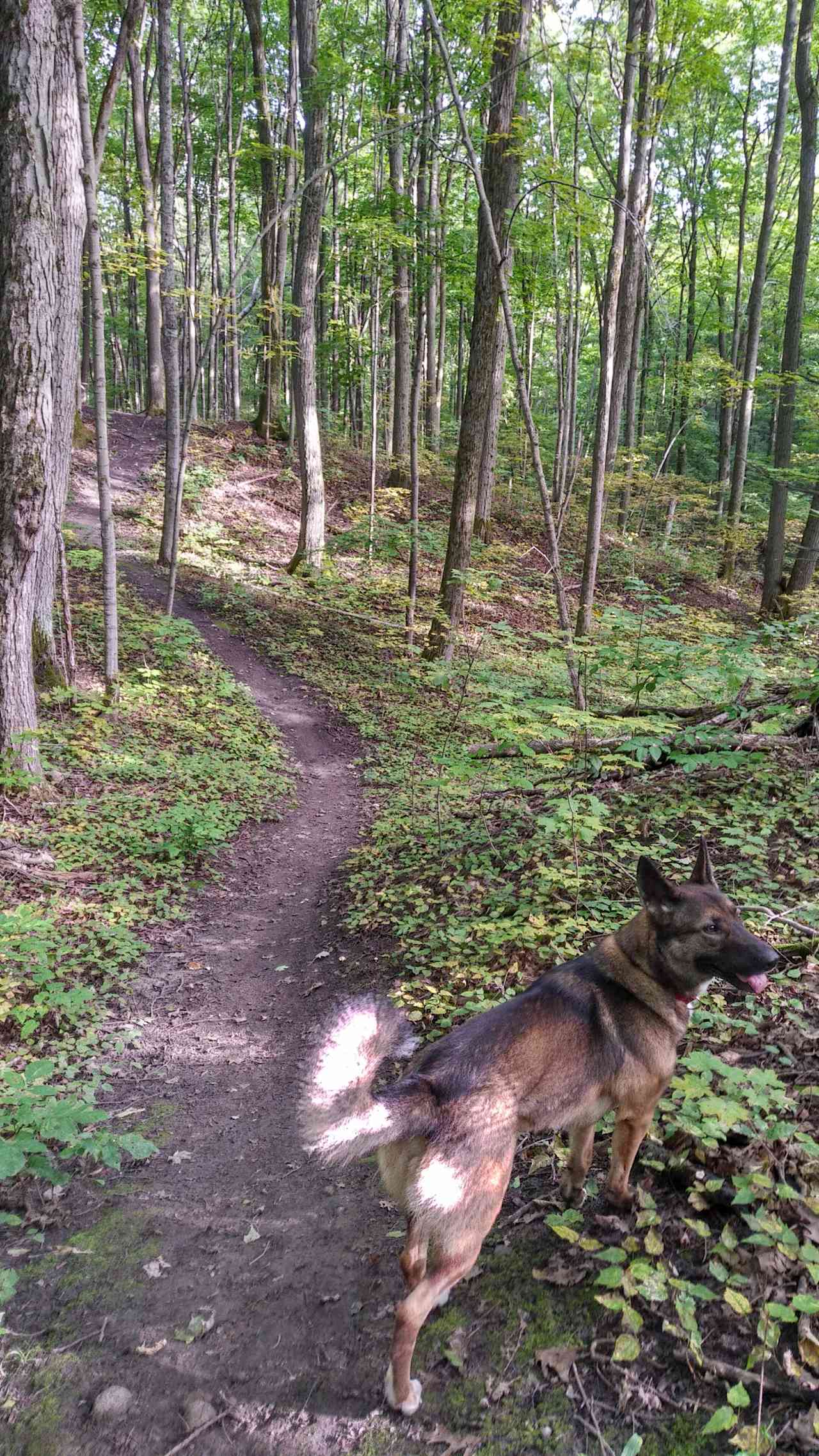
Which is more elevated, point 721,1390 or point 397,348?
point 397,348

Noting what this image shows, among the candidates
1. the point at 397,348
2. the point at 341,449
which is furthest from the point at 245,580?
the point at 341,449

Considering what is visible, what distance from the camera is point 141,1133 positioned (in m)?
4.05

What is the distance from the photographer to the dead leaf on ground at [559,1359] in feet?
8.28

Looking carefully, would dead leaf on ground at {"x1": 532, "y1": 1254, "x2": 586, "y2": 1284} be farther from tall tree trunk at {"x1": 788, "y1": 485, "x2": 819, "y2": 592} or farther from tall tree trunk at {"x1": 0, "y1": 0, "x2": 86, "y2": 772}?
tall tree trunk at {"x1": 788, "y1": 485, "x2": 819, "y2": 592}

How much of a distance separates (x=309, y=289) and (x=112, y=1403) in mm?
17801

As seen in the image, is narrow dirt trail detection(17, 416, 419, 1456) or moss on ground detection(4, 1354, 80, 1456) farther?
narrow dirt trail detection(17, 416, 419, 1456)

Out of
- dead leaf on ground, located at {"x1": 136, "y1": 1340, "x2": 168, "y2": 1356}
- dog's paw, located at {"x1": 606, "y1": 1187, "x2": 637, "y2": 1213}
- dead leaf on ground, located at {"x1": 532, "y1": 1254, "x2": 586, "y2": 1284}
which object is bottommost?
dead leaf on ground, located at {"x1": 136, "y1": 1340, "x2": 168, "y2": 1356}

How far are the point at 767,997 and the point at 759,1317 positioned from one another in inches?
74.0

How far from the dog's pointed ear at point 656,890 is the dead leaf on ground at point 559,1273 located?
1388 millimetres

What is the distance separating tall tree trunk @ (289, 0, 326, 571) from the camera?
48.5 ft

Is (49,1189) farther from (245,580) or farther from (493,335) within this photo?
(245,580)

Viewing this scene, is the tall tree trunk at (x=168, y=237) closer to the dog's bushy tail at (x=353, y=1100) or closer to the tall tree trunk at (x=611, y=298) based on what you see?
the tall tree trunk at (x=611, y=298)

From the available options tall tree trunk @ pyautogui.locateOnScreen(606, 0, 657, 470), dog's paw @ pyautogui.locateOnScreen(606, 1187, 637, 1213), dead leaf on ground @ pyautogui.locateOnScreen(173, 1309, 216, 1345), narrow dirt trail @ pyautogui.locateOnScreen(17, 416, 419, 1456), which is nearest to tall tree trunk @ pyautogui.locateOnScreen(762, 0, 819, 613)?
tall tree trunk @ pyautogui.locateOnScreen(606, 0, 657, 470)

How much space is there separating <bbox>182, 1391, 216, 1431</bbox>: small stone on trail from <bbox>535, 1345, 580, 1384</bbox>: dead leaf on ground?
113cm
